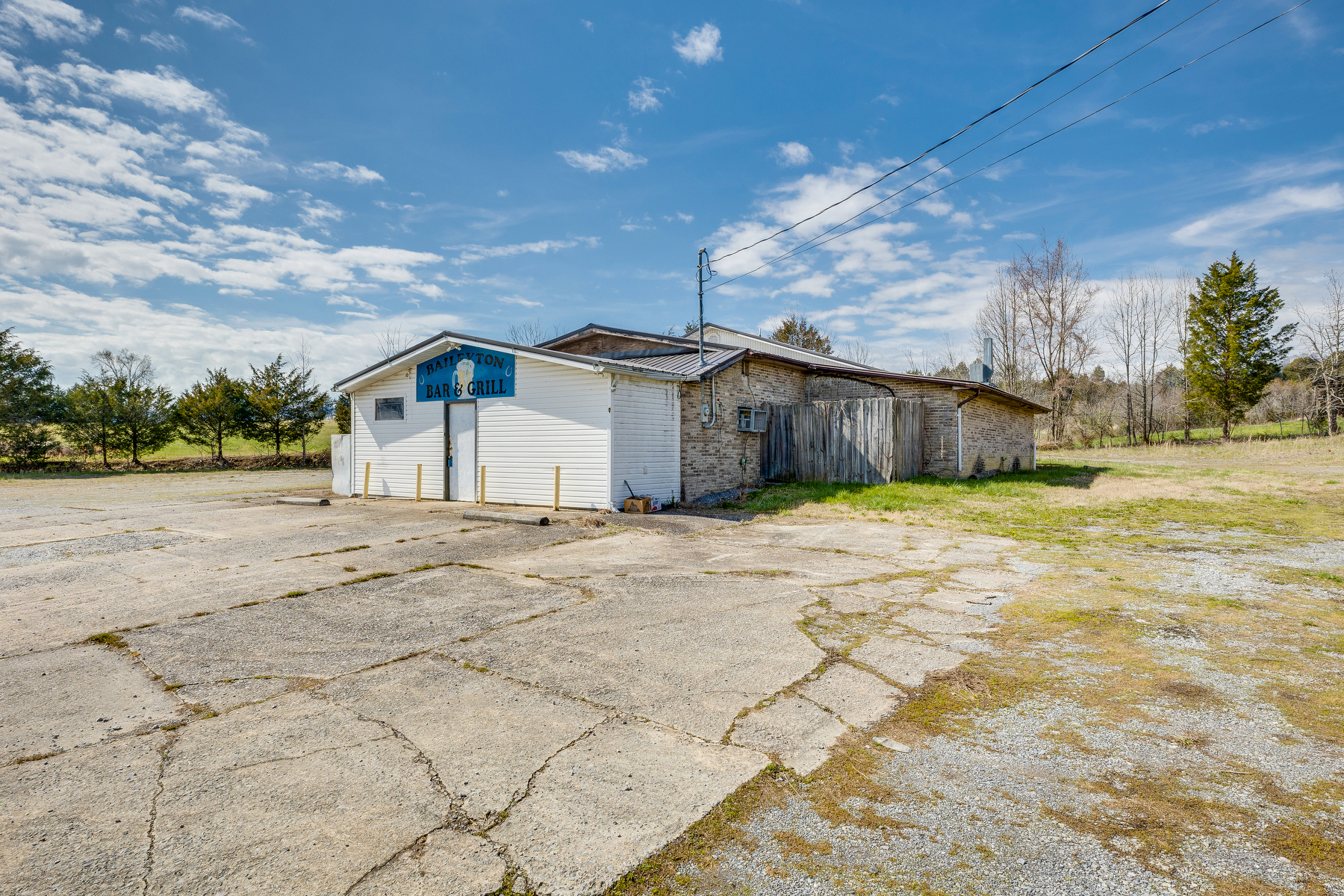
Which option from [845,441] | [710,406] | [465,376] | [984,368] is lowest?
[845,441]

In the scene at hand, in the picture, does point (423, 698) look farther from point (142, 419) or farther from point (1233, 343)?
point (1233, 343)

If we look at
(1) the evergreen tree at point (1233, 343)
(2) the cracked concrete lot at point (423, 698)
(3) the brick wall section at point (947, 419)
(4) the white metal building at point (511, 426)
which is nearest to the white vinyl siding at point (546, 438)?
(4) the white metal building at point (511, 426)

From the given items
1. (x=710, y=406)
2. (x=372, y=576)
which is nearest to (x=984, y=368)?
(x=710, y=406)

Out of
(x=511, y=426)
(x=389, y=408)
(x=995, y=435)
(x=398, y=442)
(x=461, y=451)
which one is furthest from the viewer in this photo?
(x=995, y=435)

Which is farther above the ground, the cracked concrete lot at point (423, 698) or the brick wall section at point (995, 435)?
the brick wall section at point (995, 435)

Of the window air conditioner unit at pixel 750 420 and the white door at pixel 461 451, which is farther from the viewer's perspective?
the window air conditioner unit at pixel 750 420

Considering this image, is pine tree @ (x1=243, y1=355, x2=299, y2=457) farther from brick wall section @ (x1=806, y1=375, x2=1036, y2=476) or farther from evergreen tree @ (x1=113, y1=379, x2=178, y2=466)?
brick wall section @ (x1=806, y1=375, x2=1036, y2=476)

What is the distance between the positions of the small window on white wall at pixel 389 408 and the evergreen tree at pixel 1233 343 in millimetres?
41304

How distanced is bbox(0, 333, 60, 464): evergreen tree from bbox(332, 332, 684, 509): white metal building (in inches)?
787

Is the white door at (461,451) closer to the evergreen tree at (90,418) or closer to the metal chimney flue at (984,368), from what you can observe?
the metal chimney flue at (984,368)

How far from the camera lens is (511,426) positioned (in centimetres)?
1326

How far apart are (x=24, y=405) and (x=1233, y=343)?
58771 mm

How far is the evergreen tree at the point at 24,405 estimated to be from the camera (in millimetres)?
24297

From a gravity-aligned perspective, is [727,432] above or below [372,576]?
above
